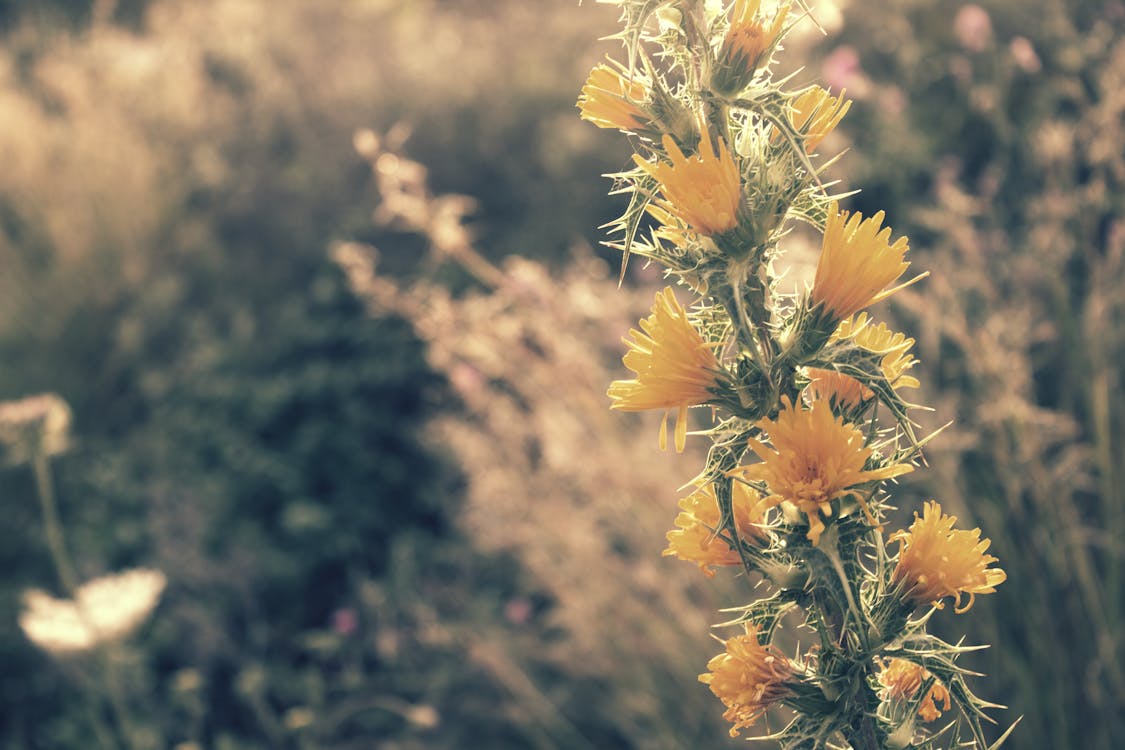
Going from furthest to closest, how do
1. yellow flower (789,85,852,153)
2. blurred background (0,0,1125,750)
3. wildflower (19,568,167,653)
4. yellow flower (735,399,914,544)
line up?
blurred background (0,0,1125,750) < wildflower (19,568,167,653) < yellow flower (789,85,852,153) < yellow flower (735,399,914,544)

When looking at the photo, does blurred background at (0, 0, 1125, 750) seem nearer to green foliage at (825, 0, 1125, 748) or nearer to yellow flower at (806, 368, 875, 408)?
green foliage at (825, 0, 1125, 748)

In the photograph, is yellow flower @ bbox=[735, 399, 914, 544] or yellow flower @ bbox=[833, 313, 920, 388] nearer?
yellow flower @ bbox=[735, 399, 914, 544]

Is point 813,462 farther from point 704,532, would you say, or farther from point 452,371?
point 452,371

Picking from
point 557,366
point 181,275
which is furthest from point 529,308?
point 181,275

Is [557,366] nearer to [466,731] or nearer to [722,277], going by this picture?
[466,731]

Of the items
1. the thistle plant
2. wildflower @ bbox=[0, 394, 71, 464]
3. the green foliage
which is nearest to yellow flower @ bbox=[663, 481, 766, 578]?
the thistle plant

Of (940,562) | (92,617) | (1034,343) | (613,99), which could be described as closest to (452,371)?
(92,617)

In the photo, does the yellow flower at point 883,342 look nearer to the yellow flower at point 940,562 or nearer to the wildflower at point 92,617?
the yellow flower at point 940,562
